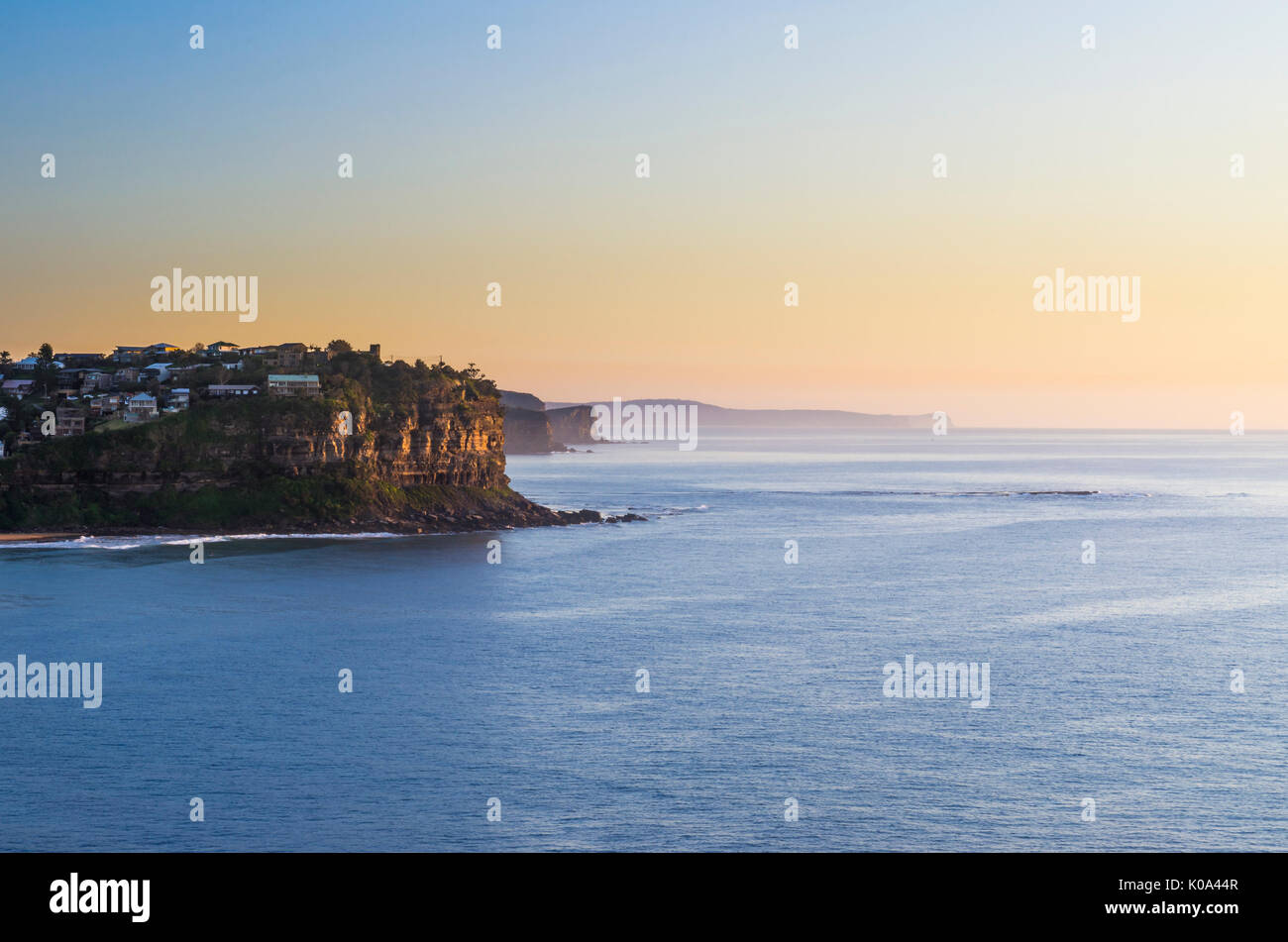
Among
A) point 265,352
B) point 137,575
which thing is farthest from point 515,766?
point 265,352

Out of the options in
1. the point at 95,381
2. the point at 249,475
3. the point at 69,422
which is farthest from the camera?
the point at 95,381

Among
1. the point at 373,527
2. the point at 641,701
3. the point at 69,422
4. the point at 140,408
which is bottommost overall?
the point at 641,701

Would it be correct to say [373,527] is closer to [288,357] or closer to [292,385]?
[292,385]

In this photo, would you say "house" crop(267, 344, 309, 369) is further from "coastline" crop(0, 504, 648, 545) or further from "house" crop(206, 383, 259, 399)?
"coastline" crop(0, 504, 648, 545)

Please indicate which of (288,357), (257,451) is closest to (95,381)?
(288,357)

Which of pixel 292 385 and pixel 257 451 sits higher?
pixel 292 385

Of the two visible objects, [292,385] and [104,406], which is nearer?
[292,385]

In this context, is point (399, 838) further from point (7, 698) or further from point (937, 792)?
point (7, 698)

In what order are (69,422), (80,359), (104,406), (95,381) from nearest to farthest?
1. (69,422)
2. (104,406)
3. (95,381)
4. (80,359)
